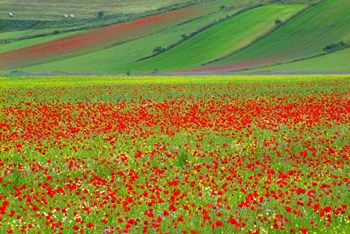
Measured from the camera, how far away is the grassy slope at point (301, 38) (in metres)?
71.4

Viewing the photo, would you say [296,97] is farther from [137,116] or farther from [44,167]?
[44,167]

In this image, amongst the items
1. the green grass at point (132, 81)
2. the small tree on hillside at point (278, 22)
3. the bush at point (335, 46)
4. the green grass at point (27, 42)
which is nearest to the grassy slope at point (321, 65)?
the bush at point (335, 46)

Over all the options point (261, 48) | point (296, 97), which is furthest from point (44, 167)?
point (261, 48)

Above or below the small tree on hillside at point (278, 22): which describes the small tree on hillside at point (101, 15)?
above

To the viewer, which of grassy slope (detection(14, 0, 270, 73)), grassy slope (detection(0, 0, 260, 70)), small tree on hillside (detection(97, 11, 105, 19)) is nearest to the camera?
grassy slope (detection(14, 0, 270, 73))

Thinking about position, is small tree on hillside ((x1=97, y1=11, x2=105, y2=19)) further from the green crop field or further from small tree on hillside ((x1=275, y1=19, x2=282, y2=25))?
small tree on hillside ((x1=275, y1=19, x2=282, y2=25))

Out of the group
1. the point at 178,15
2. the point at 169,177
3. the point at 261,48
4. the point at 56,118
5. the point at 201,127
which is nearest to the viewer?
the point at 169,177

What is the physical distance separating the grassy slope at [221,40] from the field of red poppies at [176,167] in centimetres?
4764

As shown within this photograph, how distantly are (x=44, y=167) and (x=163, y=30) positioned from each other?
78.5 m

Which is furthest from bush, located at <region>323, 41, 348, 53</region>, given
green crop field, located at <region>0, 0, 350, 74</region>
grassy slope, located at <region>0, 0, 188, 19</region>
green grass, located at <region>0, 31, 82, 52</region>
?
grassy slope, located at <region>0, 0, 188, 19</region>

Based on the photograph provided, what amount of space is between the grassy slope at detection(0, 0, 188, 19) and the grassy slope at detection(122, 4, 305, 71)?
41025mm

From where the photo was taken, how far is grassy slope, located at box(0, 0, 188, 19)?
430 feet

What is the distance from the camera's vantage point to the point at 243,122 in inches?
772

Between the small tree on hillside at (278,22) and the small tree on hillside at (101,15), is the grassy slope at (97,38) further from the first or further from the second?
the small tree on hillside at (101,15)
